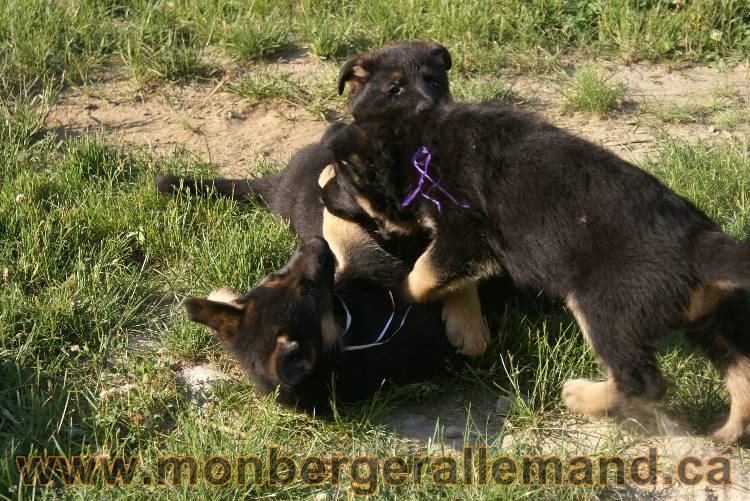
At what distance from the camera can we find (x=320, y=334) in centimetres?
434

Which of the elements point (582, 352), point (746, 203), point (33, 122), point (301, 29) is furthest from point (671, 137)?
point (33, 122)

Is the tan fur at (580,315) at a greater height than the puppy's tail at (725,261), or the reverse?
the puppy's tail at (725,261)

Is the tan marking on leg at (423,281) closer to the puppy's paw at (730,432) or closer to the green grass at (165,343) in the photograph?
the green grass at (165,343)

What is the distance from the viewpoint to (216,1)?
7816mm

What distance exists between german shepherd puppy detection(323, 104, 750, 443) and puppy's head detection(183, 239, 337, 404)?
566 millimetres

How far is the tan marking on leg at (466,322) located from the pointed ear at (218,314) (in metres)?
1.14

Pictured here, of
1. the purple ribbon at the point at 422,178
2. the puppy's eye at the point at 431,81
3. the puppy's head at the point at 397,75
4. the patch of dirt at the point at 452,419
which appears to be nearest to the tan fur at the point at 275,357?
the patch of dirt at the point at 452,419

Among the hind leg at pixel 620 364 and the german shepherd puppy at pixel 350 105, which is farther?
the german shepherd puppy at pixel 350 105

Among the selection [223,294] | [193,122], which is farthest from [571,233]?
[193,122]

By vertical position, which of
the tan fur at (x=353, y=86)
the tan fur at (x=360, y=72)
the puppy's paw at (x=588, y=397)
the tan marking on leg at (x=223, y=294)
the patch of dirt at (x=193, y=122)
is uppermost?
the tan fur at (x=360, y=72)

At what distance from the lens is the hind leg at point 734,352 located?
4.18 m

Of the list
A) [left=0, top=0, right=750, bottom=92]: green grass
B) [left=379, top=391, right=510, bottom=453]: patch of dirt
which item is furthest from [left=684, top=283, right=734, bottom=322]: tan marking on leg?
[left=0, top=0, right=750, bottom=92]: green grass

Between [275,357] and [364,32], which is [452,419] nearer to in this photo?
A: [275,357]

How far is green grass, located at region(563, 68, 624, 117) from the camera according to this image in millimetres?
6855
